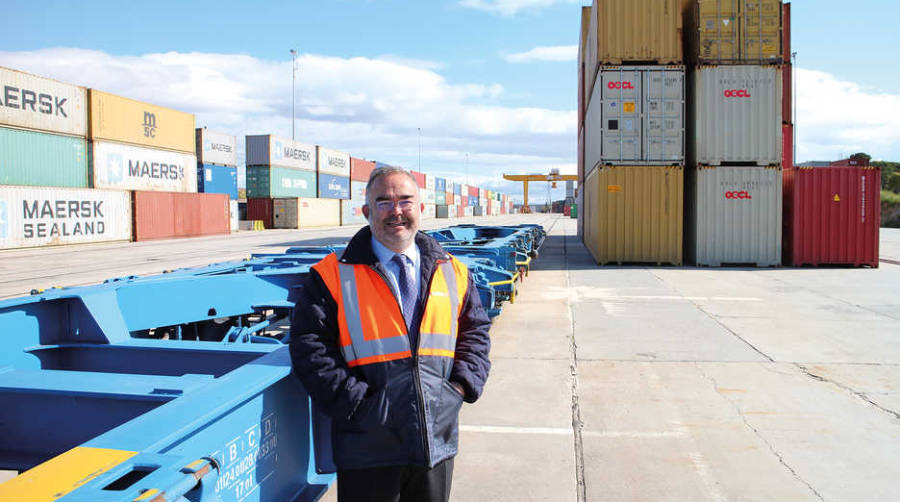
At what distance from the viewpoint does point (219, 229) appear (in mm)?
35062

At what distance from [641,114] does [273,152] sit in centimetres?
3268

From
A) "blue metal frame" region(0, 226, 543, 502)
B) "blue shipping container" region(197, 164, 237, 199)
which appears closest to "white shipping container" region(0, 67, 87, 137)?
"blue shipping container" region(197, 164, 237, 199)

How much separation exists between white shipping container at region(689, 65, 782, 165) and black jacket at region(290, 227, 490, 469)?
49.3 ft

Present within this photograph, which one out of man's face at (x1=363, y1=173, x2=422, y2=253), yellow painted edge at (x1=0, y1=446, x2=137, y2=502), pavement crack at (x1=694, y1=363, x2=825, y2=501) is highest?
man's face at (x1=363, y1=173, x2=422, y2=253)

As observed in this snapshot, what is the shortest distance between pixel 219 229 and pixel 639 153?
1051 inches

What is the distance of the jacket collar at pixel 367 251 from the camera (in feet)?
6.73

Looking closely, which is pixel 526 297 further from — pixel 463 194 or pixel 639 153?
pixel 463 194

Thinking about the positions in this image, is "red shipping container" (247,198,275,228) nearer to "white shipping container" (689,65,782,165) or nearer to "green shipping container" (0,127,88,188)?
"green shipping container" (0,127,88,188)

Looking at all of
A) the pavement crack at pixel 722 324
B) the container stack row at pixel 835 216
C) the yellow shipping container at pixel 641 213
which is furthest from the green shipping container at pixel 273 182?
the pavement crack at pixel 722 324

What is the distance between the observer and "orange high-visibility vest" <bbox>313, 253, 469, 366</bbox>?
200cm

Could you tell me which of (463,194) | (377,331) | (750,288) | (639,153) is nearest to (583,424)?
(377,331)

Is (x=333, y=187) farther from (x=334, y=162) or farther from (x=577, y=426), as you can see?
(x=577, y=426)

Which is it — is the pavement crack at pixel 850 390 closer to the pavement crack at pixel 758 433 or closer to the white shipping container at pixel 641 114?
the pavement crack at pixel 758 433

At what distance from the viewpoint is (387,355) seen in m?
1.99
